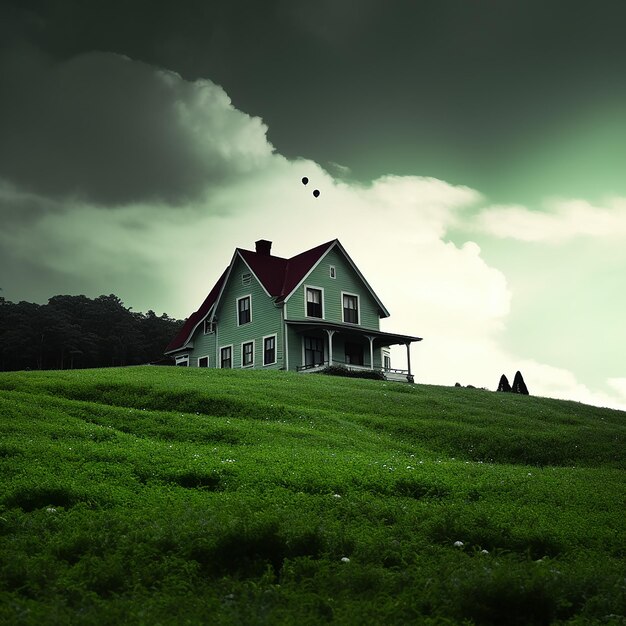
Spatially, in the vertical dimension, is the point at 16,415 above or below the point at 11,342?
below

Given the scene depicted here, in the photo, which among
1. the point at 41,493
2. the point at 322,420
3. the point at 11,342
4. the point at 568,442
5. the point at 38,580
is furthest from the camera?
the point at 11,342

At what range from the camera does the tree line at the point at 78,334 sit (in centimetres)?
8725

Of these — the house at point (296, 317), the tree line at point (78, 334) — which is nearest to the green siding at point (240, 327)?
the house at point (296, 317)

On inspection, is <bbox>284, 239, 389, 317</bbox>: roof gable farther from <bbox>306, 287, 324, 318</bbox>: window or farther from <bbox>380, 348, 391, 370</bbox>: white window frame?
<bbox>380, 348, 391, 370</bbox>: white window frame

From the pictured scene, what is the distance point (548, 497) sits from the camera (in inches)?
581

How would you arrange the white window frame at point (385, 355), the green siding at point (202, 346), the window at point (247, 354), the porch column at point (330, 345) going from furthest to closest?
1. the white window frame at point (385, 355)
2. the green siding at point (202, 346)
3. the window at point (247, 354)
4. the porch column at point (330, 345)

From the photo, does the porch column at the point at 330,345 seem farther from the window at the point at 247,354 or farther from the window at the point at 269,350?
the window at the point at 247,354

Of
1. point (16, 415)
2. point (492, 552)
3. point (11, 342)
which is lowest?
point (492, 552)

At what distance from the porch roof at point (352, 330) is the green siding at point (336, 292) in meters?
0.82

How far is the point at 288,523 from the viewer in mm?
10898

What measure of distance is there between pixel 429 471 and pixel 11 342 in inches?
3134

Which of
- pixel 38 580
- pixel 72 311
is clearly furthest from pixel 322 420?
pixel 72 311

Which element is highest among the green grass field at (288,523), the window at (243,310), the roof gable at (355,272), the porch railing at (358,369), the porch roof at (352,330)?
the roof gable at (355,272)

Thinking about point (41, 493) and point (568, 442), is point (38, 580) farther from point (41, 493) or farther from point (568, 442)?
point (568, 442)
